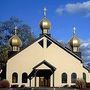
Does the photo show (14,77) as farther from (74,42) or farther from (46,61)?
(74,42)

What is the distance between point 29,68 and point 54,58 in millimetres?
3716

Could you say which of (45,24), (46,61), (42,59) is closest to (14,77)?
(42,59)

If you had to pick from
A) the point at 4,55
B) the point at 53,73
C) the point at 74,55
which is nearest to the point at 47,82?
the point at 53,73

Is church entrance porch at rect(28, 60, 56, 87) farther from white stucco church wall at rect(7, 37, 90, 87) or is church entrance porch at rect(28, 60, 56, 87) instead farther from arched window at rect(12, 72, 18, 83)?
arched window at rect(12, 72, 18, 83)

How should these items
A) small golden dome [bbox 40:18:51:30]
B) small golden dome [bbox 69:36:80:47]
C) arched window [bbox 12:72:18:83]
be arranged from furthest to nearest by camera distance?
1. small golden dome [bbox 40:18:51:30]
2. small golden dome [bbox 69:36:80:47]
3. arched window [bbox 12:72:18:83]

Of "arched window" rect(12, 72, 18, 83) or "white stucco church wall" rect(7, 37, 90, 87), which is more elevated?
"white stucco church wall" rect(7, 37, 90, 87)

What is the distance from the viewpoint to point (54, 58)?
54.1 m

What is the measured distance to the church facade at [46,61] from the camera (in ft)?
176

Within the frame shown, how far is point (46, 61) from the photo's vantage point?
53250mm

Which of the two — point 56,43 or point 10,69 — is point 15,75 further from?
point 56,43

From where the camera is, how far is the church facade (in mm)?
53719

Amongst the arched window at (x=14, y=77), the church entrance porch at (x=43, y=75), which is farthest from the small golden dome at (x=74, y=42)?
the arched window at (x=14, y=77)

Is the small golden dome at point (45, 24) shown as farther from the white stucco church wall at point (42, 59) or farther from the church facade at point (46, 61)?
the white stucco church wall at point (42, 59)

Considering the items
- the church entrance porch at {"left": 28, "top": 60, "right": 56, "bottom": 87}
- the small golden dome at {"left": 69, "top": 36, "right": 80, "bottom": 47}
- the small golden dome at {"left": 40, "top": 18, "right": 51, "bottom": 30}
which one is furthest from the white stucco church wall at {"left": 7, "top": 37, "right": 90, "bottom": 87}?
the small golden dome at {"left": 40, "top": 18, "right": 51, "bottom": 30}
